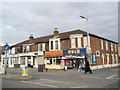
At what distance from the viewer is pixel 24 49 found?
35656 mm

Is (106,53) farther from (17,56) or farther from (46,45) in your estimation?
(17,56)

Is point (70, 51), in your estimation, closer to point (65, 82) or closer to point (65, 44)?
point (65, 44)

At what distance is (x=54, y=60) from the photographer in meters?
28.4

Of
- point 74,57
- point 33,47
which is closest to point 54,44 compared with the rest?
point 74,57

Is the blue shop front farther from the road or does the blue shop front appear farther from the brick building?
the road

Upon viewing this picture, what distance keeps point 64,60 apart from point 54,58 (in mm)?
2526

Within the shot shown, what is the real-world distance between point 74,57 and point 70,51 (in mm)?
1454

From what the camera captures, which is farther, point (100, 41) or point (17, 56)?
point (17, 56)

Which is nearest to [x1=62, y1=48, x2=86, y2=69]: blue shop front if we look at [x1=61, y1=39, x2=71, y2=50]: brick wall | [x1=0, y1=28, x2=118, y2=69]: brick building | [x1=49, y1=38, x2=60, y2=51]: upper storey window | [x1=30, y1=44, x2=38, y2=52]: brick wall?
[x1=0, y1=28, x2=118, y2=69]: brick building

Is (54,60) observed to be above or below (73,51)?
below

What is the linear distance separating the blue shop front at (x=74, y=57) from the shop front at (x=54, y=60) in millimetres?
993

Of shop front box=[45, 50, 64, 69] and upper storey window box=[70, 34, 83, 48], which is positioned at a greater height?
upper storey window box=[70, 34, 83, 48]

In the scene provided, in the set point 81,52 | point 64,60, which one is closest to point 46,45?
point 64,60

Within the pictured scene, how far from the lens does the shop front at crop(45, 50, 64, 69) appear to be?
27112 millimetres
